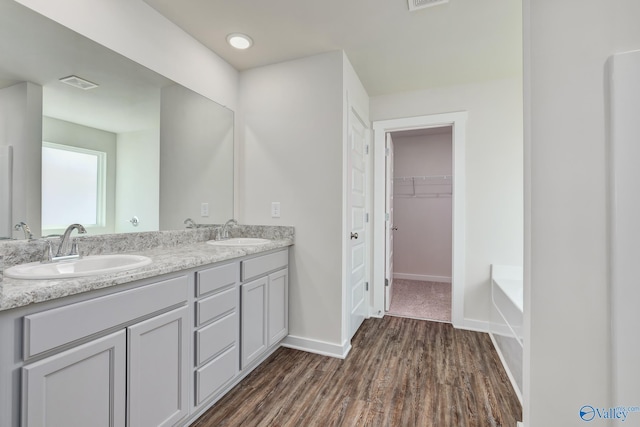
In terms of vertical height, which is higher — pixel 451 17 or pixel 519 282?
pixel 451 17

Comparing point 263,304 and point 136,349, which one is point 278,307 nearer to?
point 263,304

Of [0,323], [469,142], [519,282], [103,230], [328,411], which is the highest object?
[469,142]

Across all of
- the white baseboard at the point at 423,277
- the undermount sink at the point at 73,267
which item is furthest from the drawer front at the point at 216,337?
the white baseboard at the point at 423,277

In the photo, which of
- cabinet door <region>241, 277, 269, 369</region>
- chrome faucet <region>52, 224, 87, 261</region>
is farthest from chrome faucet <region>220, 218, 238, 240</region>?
chrome faucet <region>52, 224, 87, 261</region>

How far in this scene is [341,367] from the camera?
6.86ft

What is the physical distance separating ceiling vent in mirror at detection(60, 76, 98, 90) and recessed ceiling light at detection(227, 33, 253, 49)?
0.95 meters

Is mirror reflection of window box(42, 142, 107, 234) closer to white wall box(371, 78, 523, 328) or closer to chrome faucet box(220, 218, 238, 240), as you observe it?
chrome faucet box(220, 218, 238, 240)

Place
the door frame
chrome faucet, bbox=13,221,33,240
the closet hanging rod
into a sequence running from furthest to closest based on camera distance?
1. the closet hanging rod
2. the door frame
3. chrome faucet, bbox=13,221,33,240

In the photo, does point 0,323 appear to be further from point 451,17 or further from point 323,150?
point 451,17

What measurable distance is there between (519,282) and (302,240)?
6.19ft

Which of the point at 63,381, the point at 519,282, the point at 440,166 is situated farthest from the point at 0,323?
the point at 440,166

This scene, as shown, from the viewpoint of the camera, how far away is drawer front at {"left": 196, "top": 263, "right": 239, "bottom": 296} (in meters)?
1.51

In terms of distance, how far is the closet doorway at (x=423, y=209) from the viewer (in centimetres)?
447

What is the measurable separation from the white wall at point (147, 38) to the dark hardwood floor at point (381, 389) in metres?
2.09
